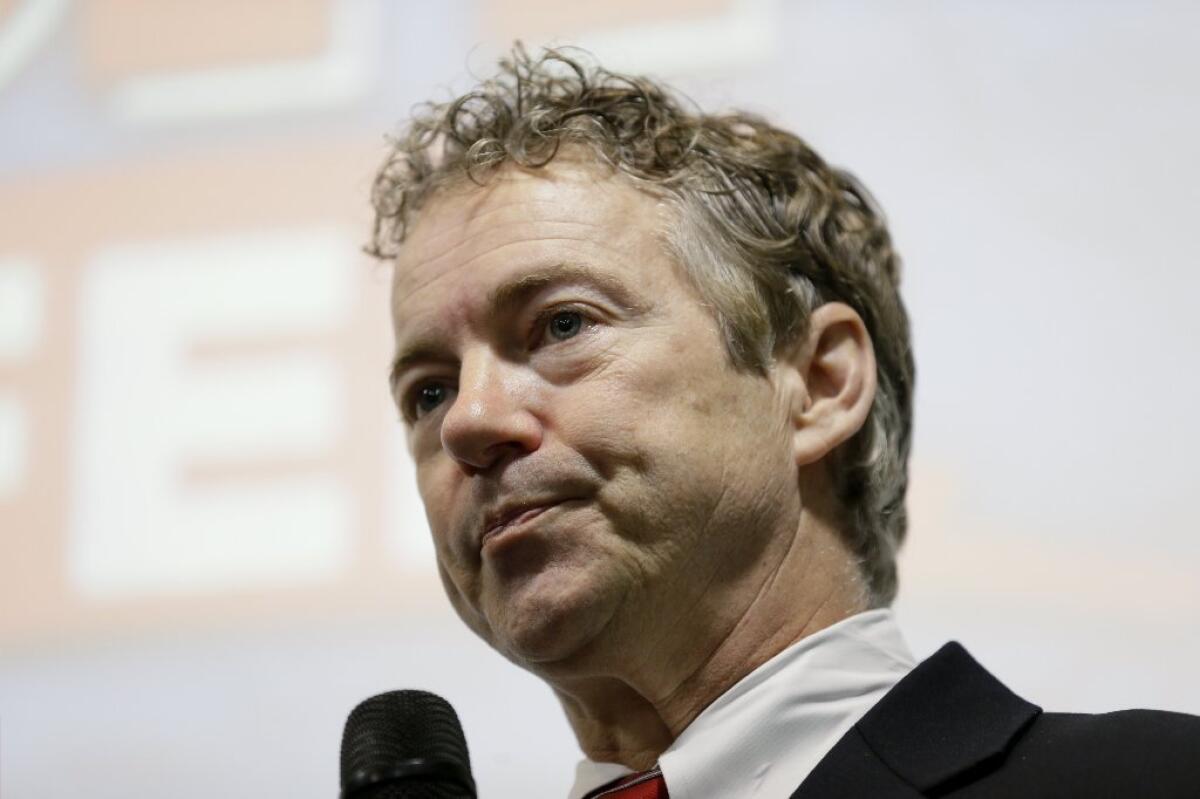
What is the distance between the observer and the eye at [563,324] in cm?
211

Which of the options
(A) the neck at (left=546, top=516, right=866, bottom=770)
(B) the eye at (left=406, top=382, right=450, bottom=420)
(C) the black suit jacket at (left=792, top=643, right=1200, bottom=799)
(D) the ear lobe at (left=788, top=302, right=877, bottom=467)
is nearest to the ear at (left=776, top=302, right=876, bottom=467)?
(D) the ear lobe at (left=788, top=302, right=877, bottom=467)

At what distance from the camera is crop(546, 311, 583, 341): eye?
6.93 ft

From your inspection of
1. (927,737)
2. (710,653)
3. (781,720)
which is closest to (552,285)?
(710,653)

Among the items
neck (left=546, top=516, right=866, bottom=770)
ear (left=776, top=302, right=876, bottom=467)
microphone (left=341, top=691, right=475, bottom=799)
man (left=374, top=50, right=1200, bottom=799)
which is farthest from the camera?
ear (left=776, top=302, right=876, bottom=467)

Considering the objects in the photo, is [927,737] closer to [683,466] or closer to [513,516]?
[683,466]

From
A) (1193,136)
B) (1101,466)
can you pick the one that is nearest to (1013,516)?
(1101,466)

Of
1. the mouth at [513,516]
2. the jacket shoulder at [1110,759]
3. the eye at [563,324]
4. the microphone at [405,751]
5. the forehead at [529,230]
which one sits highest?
the forehead at [529,230]

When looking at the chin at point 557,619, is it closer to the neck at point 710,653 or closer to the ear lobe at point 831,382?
the neck at point 710,653

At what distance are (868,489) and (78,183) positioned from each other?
1781mm

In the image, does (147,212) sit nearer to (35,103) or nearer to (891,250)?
(35,103)

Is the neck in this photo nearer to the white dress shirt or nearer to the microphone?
the white dress shirt

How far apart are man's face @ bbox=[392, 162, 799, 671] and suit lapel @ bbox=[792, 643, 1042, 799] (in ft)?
0.81

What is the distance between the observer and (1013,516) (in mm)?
2723

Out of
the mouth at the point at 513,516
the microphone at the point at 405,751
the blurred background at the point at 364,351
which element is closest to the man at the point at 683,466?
the mouth at the point at 513,516
